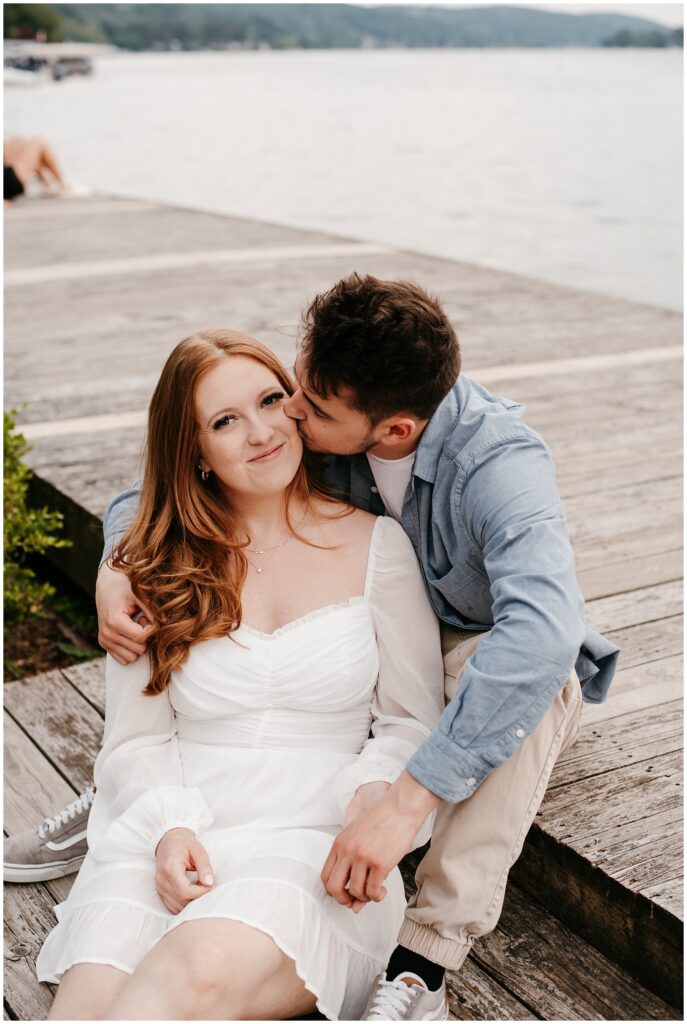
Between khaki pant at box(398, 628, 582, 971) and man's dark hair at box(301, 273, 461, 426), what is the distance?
2.09ft

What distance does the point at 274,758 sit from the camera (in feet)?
7.22

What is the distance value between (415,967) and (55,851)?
923 mm

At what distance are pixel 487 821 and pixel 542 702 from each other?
0.79 feet

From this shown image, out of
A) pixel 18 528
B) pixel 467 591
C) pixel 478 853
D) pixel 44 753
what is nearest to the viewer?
pixel 478 853

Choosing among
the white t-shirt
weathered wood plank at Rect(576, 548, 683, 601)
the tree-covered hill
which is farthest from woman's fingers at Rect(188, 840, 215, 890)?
the tree-covered hill

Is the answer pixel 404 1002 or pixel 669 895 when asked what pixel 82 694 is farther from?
pixel 669 895

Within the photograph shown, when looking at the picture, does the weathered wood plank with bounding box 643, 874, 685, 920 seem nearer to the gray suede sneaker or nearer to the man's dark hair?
the man's dark hair

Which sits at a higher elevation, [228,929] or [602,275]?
[228,929]

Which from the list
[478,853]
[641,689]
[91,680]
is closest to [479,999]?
[478,853]

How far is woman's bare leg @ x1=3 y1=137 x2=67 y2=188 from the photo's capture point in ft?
36.0

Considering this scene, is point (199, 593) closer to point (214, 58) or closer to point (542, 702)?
point (542, 702)

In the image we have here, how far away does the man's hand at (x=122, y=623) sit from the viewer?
222 cm

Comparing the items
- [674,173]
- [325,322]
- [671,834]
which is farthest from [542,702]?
[674,173]

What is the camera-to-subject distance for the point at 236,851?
6.78 feet
